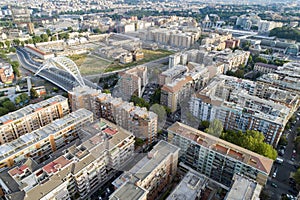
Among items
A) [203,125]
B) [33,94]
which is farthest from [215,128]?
[33,94]


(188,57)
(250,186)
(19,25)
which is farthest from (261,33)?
(19,25)

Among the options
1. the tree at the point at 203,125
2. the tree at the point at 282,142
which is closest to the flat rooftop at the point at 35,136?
the tree at the point at 203,125

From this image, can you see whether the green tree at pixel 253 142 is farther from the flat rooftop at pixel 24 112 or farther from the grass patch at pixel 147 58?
the grass patch at pixel 147 58

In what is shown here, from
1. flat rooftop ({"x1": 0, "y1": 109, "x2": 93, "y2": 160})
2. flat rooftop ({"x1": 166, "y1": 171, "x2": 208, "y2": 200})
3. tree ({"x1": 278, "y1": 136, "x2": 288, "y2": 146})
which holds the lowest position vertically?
tree ({"x1": 278, "y1": 136, "x2": 288, "y2": 146})

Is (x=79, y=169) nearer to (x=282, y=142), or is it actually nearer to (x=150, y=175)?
(x=150, y=175)

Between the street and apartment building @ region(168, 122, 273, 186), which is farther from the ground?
apartment building @ region(168, 122, 273, 186)

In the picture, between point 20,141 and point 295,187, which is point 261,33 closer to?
point 295,187

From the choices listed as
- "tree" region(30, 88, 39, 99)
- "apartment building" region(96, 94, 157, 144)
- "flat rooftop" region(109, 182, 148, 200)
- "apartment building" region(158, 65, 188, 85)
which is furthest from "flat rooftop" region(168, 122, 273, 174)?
"tree" region(30, 88, 39, 99)

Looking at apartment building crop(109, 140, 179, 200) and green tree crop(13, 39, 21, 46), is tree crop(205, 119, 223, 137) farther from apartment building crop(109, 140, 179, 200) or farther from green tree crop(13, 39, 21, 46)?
green tree crop(13, 39, 21, 46)
